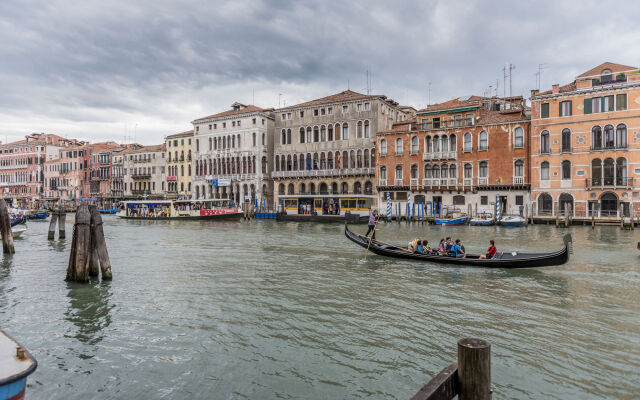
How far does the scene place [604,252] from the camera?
1487 centimetres

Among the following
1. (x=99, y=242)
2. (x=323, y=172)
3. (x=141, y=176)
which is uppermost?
(x=141, y=176)

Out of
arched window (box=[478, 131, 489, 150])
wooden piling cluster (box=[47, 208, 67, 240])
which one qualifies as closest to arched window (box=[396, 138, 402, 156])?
arched window (box=[478, 131, 489, 150])

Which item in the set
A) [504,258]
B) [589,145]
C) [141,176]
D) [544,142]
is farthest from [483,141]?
[141,176]

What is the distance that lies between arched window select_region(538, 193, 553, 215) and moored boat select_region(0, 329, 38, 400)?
101 ft

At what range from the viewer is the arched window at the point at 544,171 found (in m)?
28.6

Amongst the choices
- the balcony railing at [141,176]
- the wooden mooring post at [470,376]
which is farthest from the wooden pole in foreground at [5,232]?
the balcony railing at [141,176]

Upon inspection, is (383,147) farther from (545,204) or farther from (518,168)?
(545,204)

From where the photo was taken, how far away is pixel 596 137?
27203 millimetres

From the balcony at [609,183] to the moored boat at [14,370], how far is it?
30803 mm

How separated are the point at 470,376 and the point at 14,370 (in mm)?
3205

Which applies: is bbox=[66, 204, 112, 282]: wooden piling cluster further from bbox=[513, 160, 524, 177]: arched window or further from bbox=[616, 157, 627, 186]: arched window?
bbox=[616, 157, 627, 186]: arched window

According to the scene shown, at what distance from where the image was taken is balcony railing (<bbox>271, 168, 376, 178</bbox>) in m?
37.5

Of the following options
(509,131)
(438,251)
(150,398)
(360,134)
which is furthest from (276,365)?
(360,134)

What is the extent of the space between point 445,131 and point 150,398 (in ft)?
103
